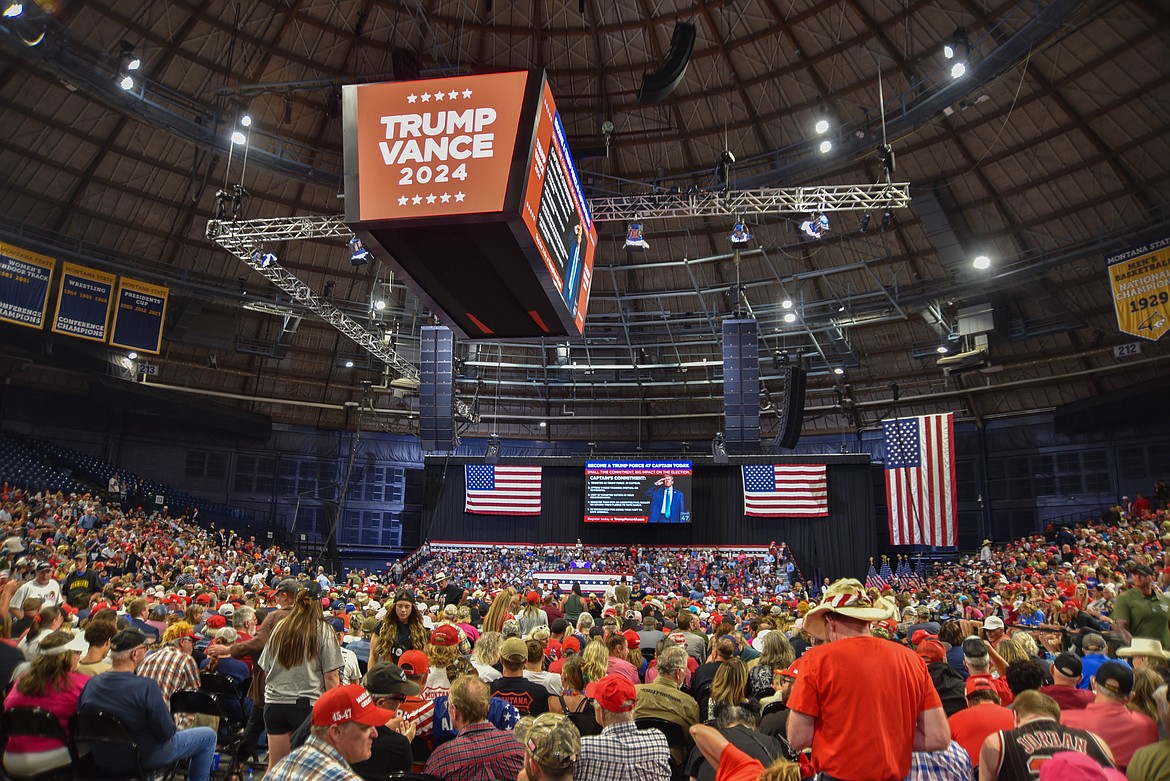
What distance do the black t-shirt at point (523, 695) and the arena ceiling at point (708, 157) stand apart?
1123cm

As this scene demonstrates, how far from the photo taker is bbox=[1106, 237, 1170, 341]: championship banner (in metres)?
17.0

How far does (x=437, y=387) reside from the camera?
68.5 ft

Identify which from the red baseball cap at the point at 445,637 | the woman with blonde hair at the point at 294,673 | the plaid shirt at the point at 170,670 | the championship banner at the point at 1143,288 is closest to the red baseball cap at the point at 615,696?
the woman with blonde hair at the point at 294,673

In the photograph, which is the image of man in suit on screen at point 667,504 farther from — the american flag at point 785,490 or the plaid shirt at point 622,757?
the plaid shirt at point 622,757

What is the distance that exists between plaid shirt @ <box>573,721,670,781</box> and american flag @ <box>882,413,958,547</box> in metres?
22.1

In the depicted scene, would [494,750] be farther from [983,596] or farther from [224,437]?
[224,437]

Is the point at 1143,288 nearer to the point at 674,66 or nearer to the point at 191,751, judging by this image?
the point at 674,66

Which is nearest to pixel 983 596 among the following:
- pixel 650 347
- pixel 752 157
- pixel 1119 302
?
pixel 1119 302

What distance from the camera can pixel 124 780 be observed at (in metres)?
4.78

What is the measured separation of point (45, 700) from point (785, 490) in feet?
90.3

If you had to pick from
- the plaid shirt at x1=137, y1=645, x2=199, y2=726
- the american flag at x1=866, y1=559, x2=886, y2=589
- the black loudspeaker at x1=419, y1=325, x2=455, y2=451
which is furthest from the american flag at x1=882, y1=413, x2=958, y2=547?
the plaid shirt at x1=137, y1=645, x2=199, y2=726

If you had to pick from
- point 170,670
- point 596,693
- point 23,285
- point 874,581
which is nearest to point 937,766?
point 596,693

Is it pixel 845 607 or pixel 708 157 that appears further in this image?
pixel 708 157

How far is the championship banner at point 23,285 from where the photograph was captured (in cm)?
2066
